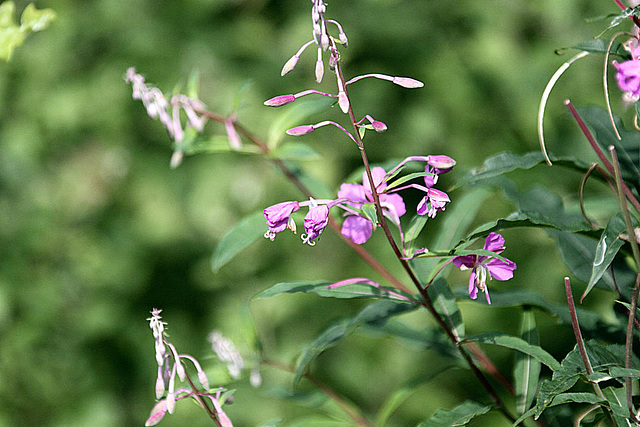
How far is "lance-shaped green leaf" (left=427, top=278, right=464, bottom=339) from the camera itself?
0.54 meters

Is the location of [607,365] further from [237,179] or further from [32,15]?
[237,179]

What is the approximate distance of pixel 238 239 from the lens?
679mm

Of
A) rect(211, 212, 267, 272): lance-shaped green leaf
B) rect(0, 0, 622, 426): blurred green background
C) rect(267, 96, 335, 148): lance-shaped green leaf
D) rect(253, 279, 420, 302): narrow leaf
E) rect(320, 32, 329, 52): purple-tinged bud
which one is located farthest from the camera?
rect(0, 0, 622, 426): blurred green background

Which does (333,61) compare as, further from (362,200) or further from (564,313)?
(564,313)

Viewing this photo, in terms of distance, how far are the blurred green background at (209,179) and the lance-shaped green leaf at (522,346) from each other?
96cm

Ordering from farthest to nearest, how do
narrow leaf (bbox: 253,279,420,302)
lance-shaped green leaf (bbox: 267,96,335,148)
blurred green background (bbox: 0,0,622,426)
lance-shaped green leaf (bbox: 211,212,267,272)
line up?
blurred green background (bbox: 0,0,622,426), lance-shaped green leaf (bbox: 267,96,335,148), lance-shaped green leaf (bbox: 211,212,267,272), narrow leaf (bbox: 253,279,420,302)

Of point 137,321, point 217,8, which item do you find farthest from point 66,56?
point 137,321

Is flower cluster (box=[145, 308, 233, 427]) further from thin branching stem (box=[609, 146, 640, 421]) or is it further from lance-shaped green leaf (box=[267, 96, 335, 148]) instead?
lance-shaped green leaf (box=[267, 96, 335, 148])

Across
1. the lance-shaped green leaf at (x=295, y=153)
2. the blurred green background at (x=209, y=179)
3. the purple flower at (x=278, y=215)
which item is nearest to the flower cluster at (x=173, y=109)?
the lance-shaped green leaf at (x=295, y=153)

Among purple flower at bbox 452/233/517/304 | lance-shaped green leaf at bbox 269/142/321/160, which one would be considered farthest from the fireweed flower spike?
lance-shaped green leaf at bbox 269/142/321/160

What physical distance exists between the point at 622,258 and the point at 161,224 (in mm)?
1150

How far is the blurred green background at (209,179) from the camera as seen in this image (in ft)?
4.76

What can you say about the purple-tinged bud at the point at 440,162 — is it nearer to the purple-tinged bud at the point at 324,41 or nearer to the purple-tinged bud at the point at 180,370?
the purple-tinged bud at the point at 324,41

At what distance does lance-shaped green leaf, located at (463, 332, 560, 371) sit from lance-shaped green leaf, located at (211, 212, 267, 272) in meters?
0.27
